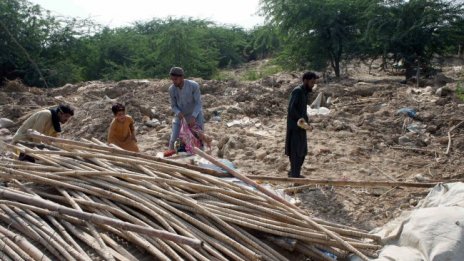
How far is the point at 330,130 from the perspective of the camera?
343 inches

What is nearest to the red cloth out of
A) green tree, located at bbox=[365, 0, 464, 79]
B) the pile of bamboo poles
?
the pile of bamboo poles

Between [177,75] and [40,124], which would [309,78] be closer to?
[177,75]

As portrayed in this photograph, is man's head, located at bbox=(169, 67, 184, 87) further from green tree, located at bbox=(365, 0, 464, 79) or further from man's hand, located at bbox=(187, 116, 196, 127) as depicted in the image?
green tree, located at bbox=(365, 0, 464, 79)

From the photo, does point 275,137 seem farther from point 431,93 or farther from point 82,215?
point 82,215

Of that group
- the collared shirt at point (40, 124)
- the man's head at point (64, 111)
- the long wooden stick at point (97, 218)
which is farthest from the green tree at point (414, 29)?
the long wooden stick at point (97, 218)

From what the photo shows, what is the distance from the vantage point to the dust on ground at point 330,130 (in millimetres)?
5125

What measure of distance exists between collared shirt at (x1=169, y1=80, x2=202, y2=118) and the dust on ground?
1241mm

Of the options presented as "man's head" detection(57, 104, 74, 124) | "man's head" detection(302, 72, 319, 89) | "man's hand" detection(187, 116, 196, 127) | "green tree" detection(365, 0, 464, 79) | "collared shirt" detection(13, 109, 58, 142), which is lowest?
"man's hand" detection(187, 116, 196, 127)

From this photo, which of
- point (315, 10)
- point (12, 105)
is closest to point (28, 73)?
point (12, 105)

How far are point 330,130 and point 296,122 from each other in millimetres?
3496

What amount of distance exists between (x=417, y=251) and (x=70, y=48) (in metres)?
18.3

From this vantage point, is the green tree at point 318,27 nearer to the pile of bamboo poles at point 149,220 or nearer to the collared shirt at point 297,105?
the collared shirt at point 297,105

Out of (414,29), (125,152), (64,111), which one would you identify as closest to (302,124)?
(125,152)

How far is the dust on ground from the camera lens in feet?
16.8
